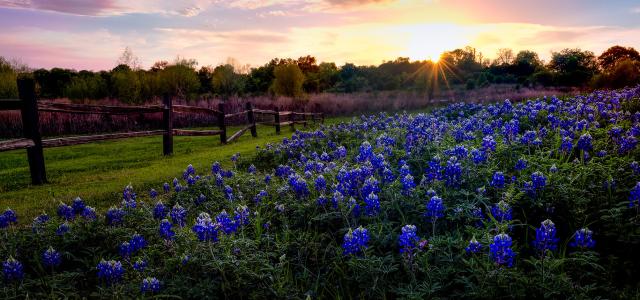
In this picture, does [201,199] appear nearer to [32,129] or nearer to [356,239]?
[356,239]

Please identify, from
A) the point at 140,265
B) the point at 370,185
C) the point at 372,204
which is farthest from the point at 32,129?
the point at 372,204

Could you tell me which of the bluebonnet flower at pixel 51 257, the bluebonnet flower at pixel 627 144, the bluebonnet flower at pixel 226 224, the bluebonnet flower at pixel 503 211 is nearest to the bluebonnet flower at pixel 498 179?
the bluebonnet flower at pixel 503 211

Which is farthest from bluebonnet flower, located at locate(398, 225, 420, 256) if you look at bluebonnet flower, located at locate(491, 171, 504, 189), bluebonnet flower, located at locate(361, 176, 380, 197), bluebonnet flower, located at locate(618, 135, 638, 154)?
bluebonnet flower, located at locate(618, 135, 638, 154)

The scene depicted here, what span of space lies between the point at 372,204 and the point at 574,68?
4730 centimetres

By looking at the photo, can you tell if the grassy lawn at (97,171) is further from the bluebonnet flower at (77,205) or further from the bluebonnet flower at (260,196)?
the bluebonnet flower at (260,196)

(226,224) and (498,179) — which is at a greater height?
(498,179)

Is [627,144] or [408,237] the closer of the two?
[408,237]

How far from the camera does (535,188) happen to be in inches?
160

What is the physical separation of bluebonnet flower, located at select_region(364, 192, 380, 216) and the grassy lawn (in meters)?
4.27

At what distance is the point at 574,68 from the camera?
43094 millimetres

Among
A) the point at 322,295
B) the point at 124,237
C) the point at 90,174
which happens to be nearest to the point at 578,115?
the point at 322,295

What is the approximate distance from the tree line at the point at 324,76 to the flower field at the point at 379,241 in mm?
27819

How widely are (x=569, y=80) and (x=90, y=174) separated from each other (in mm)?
43098

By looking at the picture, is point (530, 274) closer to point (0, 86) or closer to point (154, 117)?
point (154, 117)
